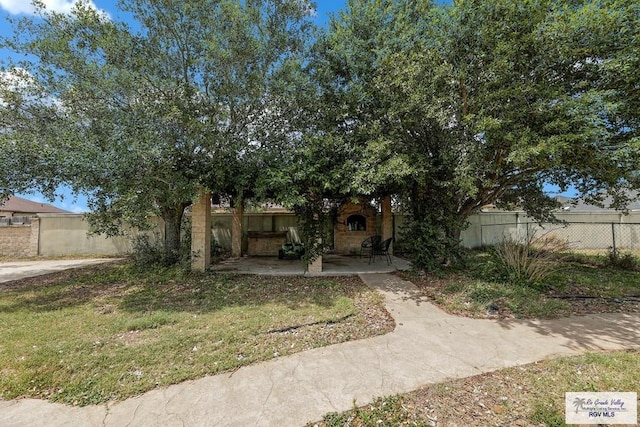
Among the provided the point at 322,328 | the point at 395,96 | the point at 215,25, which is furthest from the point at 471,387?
the point at 215,25

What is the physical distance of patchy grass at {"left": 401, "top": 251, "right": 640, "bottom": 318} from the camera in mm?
4695

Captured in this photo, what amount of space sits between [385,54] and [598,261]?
9.08m

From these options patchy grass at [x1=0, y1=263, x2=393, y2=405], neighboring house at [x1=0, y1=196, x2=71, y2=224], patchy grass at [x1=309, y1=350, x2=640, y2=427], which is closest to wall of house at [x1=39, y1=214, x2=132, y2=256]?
patchy grass at [x1=0, y1=263, x2=393, y2=405]

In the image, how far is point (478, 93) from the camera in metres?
5.16

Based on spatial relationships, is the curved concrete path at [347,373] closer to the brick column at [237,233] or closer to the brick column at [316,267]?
the brick column at [316,267]

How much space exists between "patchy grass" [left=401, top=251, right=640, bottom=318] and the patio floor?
1286 mm

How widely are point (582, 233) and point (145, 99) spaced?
1663cm

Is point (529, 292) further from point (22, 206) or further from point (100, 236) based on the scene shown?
point (22, 206)

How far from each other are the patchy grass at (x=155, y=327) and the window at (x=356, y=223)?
484 centimetres

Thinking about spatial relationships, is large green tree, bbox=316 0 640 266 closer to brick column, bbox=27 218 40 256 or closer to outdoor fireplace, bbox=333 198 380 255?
outdoor fireplace, bbox=333 198 380 255

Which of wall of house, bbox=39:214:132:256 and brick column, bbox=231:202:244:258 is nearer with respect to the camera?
brick column, bbox=231:202:244:258

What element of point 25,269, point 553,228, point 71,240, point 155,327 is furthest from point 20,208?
point 553,228

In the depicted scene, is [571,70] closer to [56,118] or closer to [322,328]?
[322,328]

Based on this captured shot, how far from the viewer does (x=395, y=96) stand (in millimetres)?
5688
